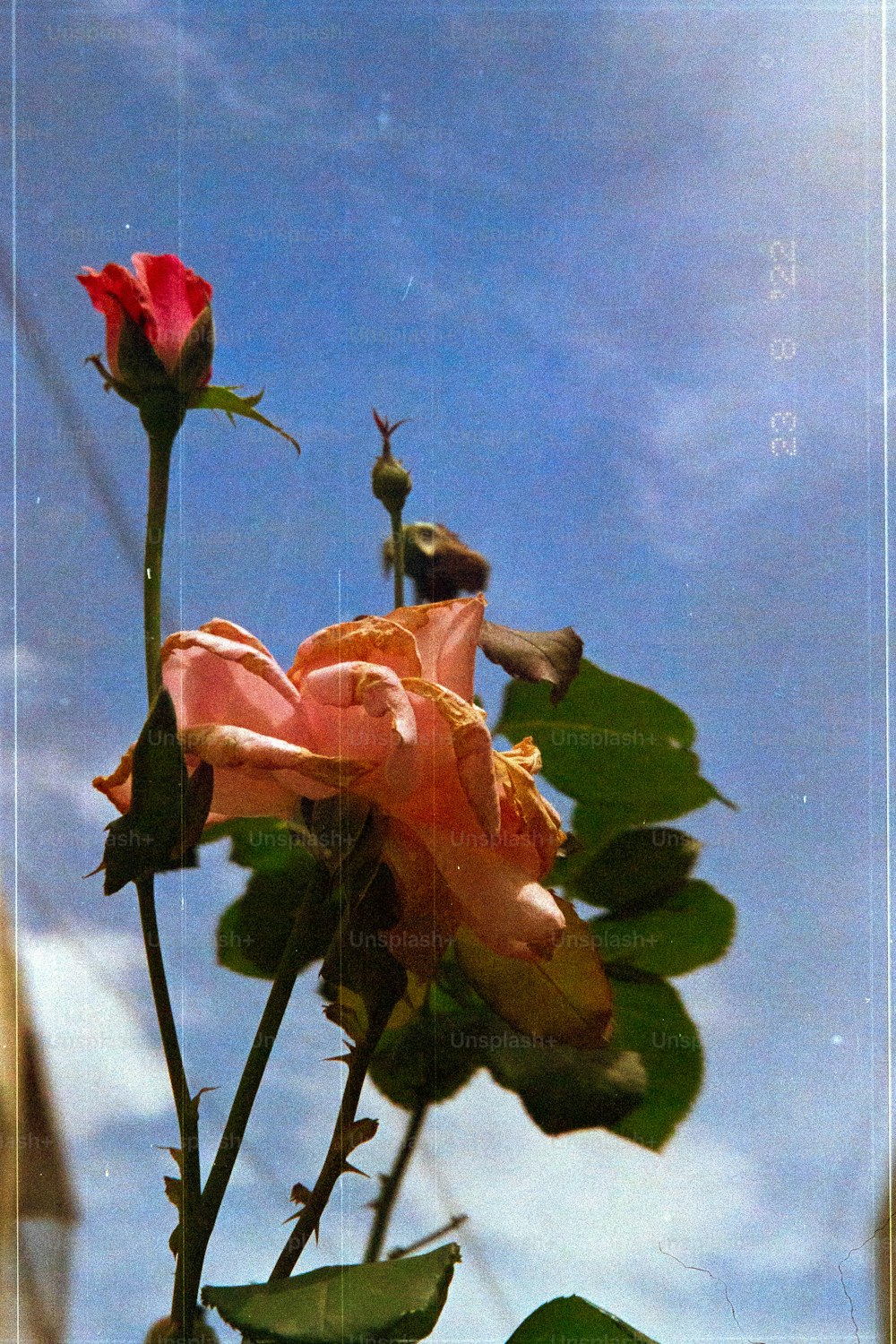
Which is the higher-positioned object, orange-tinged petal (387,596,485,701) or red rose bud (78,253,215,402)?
red rose bud (78,253,215,402)

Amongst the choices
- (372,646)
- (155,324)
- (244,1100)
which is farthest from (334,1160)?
(155,324)

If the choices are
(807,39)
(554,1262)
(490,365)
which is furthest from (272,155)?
(554,1262)

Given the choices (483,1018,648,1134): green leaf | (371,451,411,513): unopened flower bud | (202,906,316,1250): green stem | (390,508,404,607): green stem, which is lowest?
(483,1018,648,1134): green leaf

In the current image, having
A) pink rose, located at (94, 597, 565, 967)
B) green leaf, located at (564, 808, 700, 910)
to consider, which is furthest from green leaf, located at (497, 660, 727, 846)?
pink rose, located at (94, 597, 565, 967)

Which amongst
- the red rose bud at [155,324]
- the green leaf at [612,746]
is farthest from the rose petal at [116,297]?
the green leaf at [612,746]

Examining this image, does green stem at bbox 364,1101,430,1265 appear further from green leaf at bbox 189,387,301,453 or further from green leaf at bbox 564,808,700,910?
green leaf at bbox 189,387,301,453

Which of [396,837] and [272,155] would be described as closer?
[396,837]

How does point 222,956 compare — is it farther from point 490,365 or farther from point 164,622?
point 490,365

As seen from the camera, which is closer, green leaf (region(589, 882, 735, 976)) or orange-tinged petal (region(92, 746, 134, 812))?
orange-tinged petal (region(92, 746, 134, 812))
